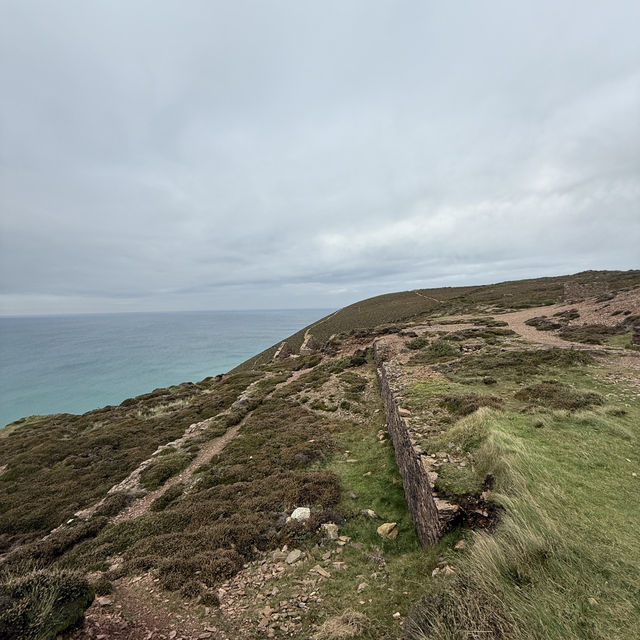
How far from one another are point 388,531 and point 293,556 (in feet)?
9.12

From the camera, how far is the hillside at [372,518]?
4.64 meters

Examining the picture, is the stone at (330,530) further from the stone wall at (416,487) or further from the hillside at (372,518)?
the stone wall at (416,487)

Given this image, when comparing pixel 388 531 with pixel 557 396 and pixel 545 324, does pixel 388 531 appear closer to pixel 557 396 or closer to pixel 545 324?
pixel 557 396

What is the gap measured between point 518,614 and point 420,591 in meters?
2.80

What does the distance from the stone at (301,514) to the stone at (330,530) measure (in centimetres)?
72

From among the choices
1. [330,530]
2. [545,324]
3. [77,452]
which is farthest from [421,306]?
[330,530]

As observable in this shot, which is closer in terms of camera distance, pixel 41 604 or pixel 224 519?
pixel 41 604

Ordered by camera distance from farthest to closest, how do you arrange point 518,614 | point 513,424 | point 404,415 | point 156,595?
1. point 404,415
2. point 513,424
3. point 156,595
4. point 518,614

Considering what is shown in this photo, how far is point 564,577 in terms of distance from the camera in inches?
171

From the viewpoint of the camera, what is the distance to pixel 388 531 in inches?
325

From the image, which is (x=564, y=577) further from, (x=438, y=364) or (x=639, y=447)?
(x=438, y=364)

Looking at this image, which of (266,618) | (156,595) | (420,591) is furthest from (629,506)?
(156,595)

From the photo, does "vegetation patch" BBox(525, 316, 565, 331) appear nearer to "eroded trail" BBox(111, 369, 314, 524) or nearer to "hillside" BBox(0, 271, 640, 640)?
"hillside" BBox(0, 271, 640, 640)

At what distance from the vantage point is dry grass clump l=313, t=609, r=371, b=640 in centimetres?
508
